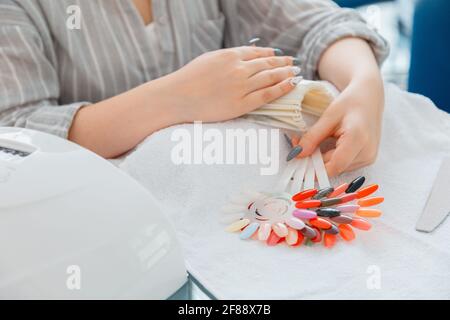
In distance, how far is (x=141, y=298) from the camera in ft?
1.14

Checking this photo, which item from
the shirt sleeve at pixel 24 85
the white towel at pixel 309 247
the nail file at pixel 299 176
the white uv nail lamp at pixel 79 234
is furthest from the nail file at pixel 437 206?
the shirt sleeve at pixel 24 85

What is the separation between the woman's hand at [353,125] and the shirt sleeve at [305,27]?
0.10 metres

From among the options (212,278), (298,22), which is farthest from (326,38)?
(212,278)

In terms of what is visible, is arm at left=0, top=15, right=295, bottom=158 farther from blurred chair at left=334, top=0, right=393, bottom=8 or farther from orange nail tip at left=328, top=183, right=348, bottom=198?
Answer: blurred chair at left=334, top=0, right=393, bottom=8

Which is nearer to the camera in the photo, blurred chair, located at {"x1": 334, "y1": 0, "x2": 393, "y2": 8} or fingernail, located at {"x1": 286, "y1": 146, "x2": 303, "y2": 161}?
fingernail, located at {"x1": 286, "y1": 146, "x2": 303, "y2": 161}

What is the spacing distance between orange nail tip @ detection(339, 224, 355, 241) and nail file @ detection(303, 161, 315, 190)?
6 cm

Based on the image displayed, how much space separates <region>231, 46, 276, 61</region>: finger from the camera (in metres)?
0.57

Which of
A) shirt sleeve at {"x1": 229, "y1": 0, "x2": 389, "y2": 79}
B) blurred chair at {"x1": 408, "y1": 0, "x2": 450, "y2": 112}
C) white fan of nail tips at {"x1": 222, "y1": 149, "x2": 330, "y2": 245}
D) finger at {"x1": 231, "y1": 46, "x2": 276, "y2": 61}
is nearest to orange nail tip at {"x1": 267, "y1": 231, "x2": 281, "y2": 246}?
white fan of nail tips at {"x1": 222, "y1": 149, "x2": 330, "y2": 245}

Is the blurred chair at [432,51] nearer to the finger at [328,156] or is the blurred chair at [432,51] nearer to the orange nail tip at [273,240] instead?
the finger at [328,156]

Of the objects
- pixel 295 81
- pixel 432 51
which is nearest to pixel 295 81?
pixel 295 81

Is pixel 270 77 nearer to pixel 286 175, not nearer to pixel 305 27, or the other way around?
pixel 286 175

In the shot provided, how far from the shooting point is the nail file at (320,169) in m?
0.49

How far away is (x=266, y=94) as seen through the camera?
542 mm

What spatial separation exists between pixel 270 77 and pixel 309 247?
0.69 feet
